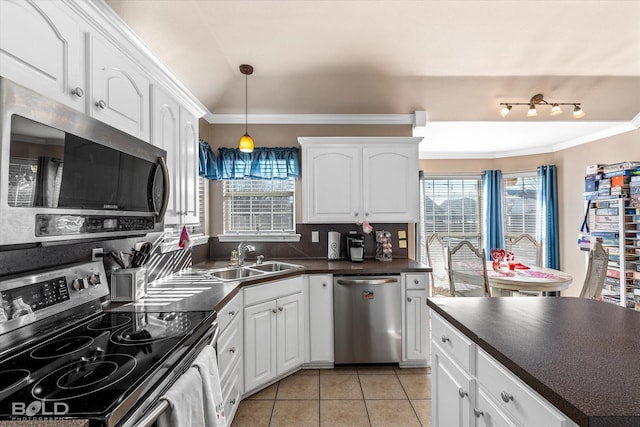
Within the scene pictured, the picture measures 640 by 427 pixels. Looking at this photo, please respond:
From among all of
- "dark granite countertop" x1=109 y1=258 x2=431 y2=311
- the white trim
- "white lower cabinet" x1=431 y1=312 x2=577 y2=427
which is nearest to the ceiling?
the white trim

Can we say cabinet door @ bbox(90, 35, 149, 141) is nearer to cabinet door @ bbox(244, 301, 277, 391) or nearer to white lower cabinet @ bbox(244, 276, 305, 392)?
white lower cabinet @ bbox(244, 276, 305, 392)

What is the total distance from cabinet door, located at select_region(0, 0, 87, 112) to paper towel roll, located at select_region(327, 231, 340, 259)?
2349mm

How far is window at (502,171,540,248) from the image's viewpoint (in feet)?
17.1

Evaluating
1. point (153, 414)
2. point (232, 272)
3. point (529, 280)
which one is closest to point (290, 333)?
point (232, 272)

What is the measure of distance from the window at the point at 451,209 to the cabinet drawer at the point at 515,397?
4662mm

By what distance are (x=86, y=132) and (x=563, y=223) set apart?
6058 millimetres

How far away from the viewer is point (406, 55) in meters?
2.68

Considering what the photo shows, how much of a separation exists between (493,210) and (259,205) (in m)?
4.26

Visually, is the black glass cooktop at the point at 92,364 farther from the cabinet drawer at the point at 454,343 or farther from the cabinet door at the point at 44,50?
A: the cabinet drawer at the point at 454,343

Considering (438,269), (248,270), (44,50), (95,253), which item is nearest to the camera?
(44,50)

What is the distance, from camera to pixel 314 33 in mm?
2426

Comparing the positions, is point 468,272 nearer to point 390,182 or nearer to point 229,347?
point 390,182

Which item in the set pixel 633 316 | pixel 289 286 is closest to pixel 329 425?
pixel 289 286

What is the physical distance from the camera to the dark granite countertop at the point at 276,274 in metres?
1.64
